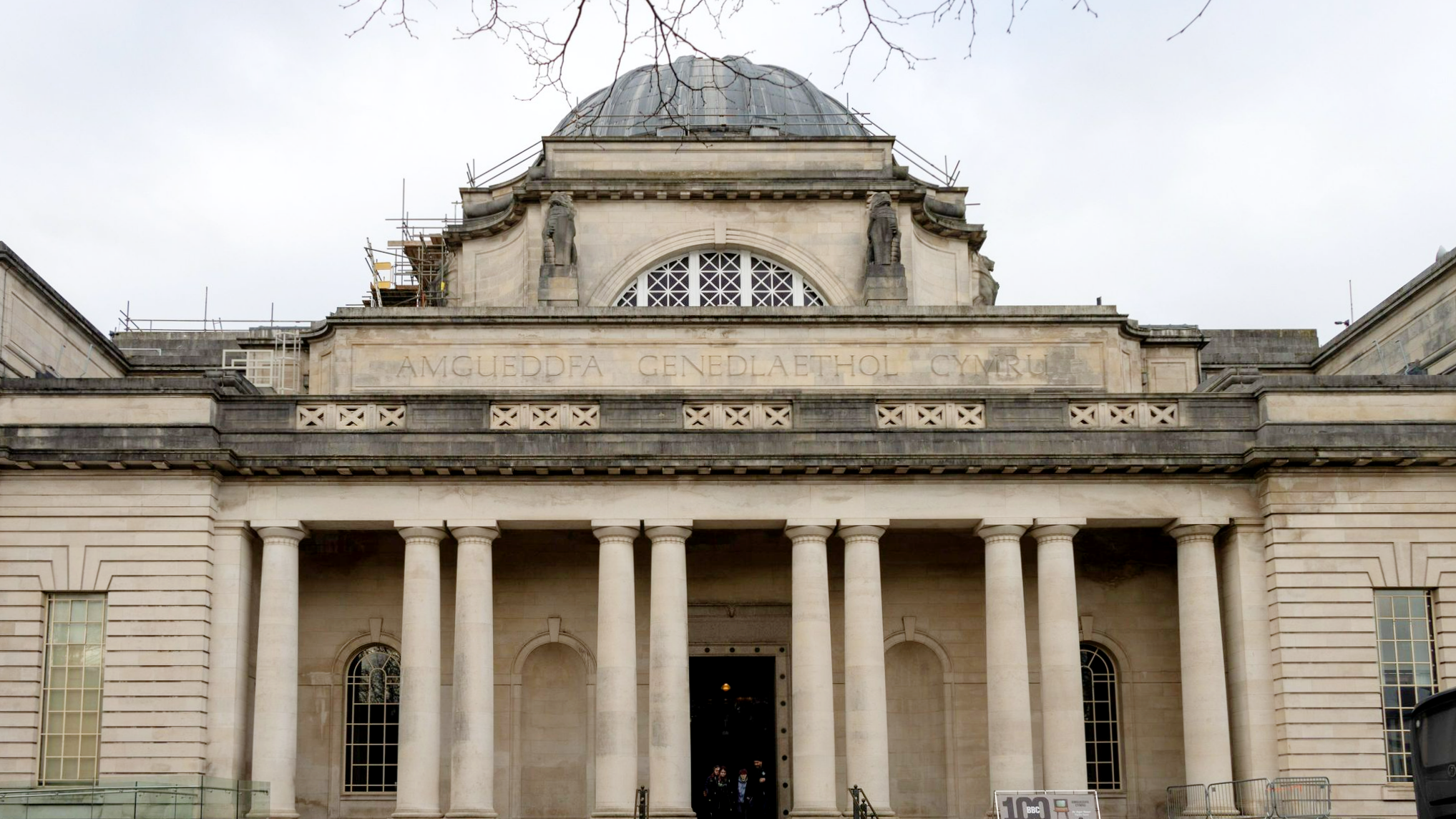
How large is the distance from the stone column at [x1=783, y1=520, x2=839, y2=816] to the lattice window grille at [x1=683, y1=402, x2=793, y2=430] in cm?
207

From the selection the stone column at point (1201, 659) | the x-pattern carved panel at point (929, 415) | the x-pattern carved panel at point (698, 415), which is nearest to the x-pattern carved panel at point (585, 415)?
the x-pattern carved panel at point (698, 415)

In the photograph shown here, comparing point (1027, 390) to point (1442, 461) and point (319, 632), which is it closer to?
point (1442, 461)

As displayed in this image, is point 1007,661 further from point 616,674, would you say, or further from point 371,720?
point 371,720

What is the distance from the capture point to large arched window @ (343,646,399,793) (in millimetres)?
37219

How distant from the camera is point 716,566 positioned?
38500 mm

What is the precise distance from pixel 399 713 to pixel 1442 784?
2150 centimetres

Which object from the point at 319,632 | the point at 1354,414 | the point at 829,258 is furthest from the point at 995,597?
the point at 319,632

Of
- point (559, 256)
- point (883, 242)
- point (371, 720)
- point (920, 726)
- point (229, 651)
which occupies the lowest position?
point (920, 726)

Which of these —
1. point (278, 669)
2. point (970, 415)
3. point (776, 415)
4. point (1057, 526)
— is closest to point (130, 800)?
point (278, 669)

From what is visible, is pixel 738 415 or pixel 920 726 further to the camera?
pixel 920 726

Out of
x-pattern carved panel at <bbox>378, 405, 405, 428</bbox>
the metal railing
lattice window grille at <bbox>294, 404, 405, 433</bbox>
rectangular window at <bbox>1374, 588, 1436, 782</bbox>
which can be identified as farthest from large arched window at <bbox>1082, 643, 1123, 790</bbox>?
lattice window grille at <bbox>294, 404, 405, 433</bbox>

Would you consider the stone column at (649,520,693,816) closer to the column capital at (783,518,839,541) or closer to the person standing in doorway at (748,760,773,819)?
the column capital at (783,518,839,541)

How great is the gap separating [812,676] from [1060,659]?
4.87 metres

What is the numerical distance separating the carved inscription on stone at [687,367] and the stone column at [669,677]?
509cm
